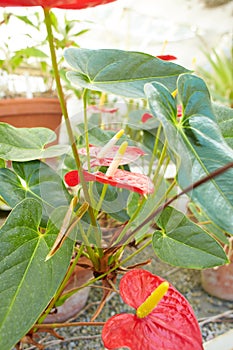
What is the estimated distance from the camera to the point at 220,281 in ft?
3.25

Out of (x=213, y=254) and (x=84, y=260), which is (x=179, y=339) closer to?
(x=213, y=254)

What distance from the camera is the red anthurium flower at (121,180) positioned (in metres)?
0.39

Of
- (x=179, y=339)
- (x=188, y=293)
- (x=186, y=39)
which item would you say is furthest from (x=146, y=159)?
(x=186, y=39)

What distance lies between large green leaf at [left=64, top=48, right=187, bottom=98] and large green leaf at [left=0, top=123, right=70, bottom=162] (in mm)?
118

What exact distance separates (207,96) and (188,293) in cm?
72

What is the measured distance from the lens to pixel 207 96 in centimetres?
41

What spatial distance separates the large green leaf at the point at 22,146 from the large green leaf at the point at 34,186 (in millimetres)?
25

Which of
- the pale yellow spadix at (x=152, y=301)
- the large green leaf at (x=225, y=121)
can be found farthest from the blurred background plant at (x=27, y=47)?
the pale yellow spadix at (x=152, y=301)

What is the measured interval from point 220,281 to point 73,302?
0.40 m

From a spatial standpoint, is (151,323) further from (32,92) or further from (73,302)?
(32,92)

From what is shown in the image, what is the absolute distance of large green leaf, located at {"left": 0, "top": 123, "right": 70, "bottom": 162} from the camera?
1.57 feet

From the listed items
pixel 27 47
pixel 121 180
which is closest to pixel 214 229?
pixel 121 180

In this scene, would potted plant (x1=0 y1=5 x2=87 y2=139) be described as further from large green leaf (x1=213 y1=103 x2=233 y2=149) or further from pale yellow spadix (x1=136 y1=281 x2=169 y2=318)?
pale yellow spadix (x1=136 y1=281 x2=169 y2=318)

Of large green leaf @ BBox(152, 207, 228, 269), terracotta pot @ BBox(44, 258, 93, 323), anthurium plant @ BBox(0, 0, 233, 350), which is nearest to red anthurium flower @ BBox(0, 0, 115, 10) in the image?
anthurium plant @ BBox(0, 0, 233, 350)
